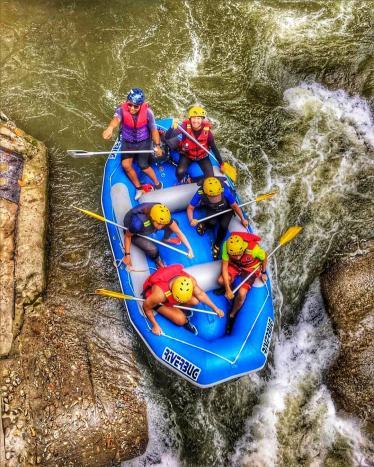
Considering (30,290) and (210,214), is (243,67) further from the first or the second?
(30,290)

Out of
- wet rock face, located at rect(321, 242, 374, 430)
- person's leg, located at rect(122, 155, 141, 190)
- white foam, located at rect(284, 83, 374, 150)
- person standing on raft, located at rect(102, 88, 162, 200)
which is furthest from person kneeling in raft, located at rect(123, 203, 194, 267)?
white foam, located at rect(284, 83, 374, 150)

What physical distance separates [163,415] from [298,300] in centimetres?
239

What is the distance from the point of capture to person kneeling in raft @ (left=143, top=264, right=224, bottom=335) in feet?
14.8

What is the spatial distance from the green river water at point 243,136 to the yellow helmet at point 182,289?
1.31 meters

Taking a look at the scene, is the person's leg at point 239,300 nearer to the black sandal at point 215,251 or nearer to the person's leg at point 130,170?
the black sandal at point 215,251

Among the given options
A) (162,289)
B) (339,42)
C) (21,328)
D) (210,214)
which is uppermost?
(339,42)

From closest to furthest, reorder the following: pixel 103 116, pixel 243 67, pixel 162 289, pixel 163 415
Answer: pixel 162 289
pixel 163 415
pixel 103 116
pixel 243 67

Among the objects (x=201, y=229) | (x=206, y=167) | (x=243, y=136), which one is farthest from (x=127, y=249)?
(x=243, y=136)

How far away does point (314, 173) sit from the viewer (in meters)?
6.92

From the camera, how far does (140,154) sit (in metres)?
5.85

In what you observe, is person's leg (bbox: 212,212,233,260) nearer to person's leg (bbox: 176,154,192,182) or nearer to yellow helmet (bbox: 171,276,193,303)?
person's leg (bbox: 176,154,192,182)

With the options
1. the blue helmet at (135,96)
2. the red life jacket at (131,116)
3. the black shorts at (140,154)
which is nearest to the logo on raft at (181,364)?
the black shorts at (140,154)

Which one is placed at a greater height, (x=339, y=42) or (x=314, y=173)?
(x=339, y=42)

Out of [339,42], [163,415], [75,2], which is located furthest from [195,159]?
[75,2]
